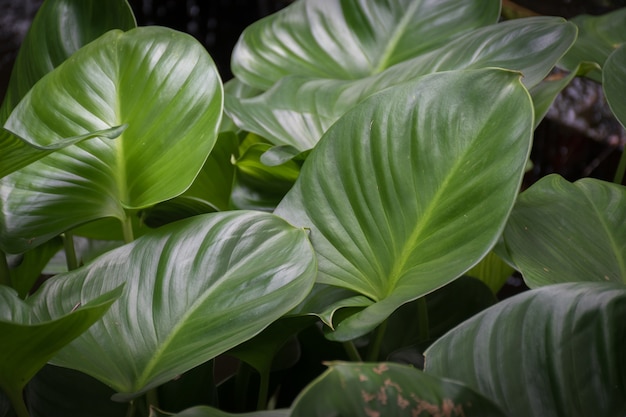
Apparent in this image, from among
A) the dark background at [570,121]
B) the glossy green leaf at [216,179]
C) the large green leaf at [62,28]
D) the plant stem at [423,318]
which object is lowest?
the dark background at [570,121]

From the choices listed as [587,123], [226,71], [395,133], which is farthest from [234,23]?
[395,133]

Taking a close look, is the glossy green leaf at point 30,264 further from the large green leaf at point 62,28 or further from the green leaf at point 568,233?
the green leaf at point 568,233

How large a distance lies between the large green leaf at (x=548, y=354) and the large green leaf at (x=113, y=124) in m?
0.27

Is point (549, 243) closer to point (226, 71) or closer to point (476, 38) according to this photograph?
point (476, 38)

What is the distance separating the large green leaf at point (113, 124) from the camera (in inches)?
23.5

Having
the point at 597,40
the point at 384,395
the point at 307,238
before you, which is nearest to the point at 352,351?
the point at 307,238

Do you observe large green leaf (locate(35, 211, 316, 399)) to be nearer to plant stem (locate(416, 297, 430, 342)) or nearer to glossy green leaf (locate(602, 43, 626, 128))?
plant stem (locate(416, 297, 430, 342))

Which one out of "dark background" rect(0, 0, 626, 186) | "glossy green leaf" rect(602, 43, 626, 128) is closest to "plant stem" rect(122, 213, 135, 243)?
"glossy green leaf" rect(602, 43, 626, 128)

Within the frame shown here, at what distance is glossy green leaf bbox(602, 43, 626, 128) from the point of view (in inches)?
24.1

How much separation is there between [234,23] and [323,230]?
54.6 inches

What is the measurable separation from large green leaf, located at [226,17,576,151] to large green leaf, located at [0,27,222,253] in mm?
92

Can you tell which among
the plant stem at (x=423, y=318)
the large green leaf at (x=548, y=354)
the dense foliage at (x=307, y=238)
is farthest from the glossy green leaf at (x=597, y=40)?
the large green leaf at (x=548, y=354)

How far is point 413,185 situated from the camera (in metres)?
0.52

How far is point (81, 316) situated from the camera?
0.40 m
